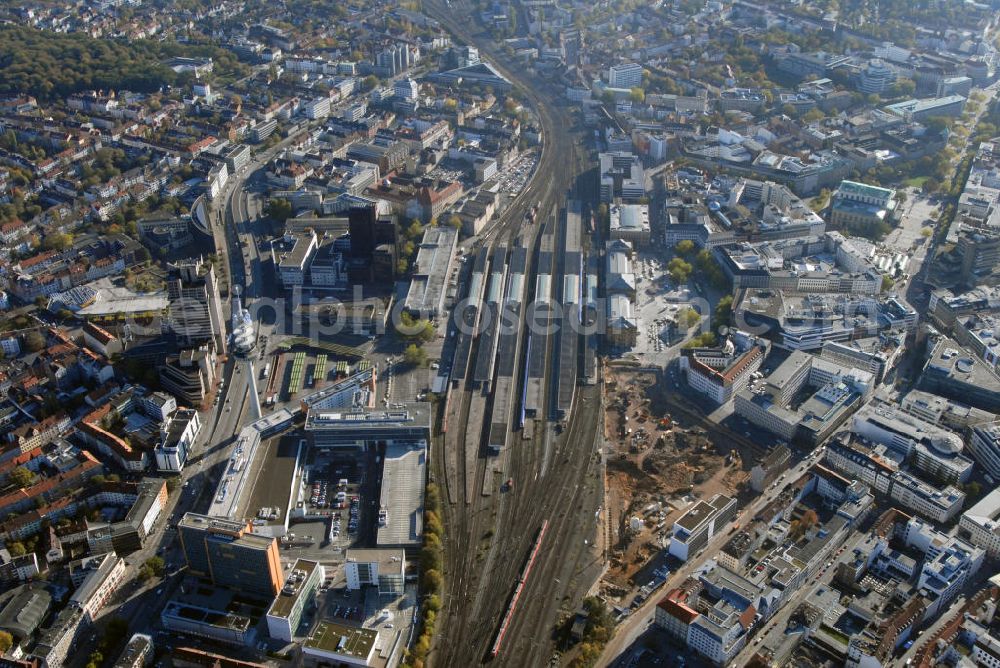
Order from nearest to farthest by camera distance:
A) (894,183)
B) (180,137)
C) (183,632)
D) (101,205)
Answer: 1. (183,632)
2. (101,205)
3. (894,183)
4. (180,137)

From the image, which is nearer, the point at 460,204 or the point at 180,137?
the point at 460,204

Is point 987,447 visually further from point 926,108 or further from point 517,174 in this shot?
point 926,108

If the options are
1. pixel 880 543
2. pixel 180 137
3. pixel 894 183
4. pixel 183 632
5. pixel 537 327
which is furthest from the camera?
pixel 180 137

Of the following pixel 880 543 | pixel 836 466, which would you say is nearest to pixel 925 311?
pixel 836 466

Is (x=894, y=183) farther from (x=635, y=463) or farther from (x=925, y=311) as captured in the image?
(x=635, y=463)

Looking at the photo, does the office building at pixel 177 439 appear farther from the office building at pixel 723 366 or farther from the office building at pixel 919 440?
the office building at pixel 919 440

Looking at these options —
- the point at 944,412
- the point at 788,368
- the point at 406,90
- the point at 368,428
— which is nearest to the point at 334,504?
the point at 368,428
